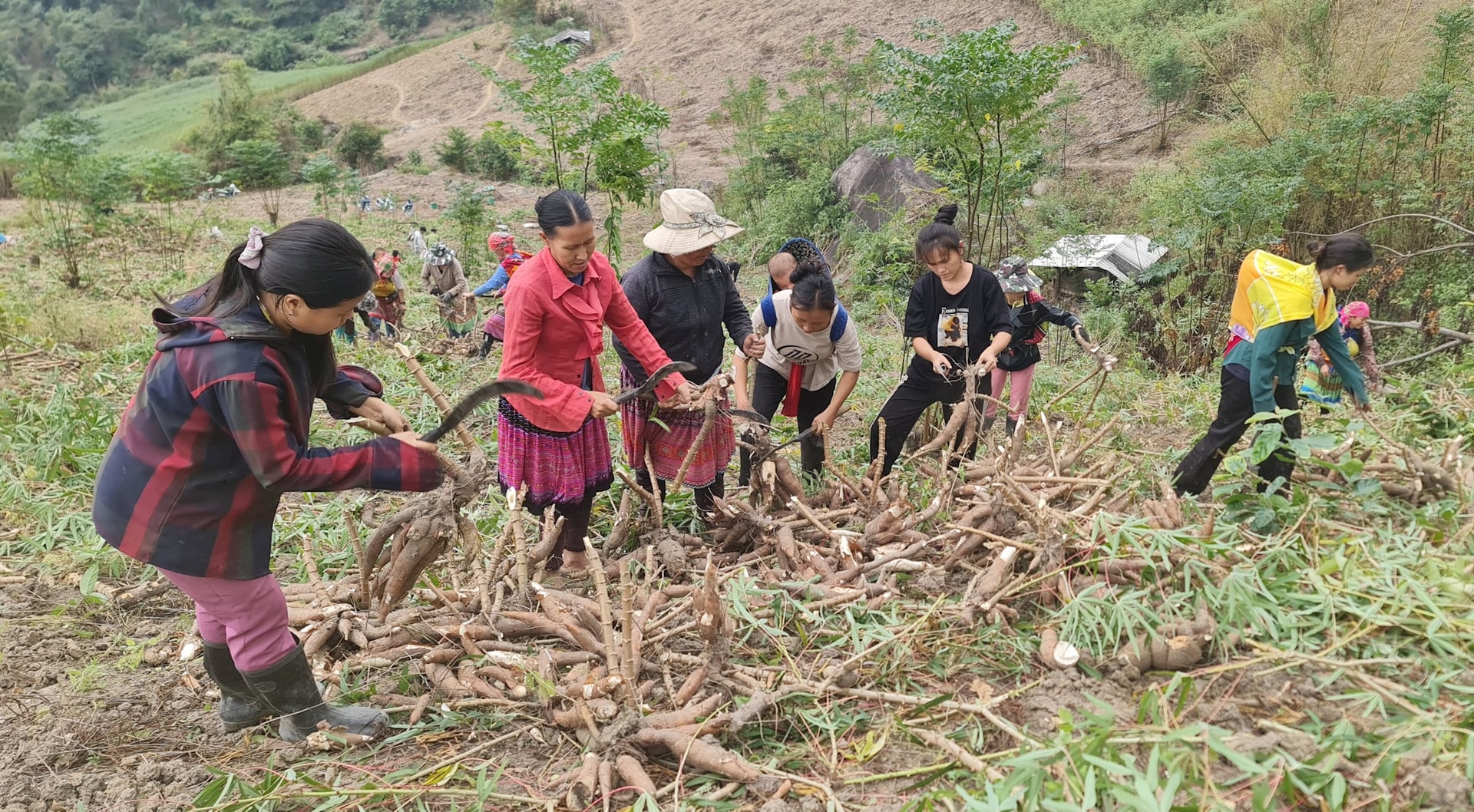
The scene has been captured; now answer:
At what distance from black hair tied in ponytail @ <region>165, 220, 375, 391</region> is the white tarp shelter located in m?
7.74

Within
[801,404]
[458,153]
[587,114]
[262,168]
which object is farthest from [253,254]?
[458,153]

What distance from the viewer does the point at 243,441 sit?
1.71m

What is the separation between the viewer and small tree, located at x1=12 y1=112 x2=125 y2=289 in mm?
9734

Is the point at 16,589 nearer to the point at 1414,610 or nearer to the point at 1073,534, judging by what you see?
the point at 1073,534

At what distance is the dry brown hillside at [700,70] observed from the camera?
16.1m

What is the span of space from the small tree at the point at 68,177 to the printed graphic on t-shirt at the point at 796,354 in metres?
9.84

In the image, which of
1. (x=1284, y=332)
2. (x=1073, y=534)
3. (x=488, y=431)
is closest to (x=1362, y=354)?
(x=1284, y=332)

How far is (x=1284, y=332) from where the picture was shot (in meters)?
3.07

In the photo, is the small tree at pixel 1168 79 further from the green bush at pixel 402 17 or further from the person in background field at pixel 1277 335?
the green bush at pixel 402 17

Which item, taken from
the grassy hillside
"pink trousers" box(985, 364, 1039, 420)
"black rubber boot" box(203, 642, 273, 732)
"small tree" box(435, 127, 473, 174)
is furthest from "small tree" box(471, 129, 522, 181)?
"black rubber boot" box(203, 642, 273, 732)

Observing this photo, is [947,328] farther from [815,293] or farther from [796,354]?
[815,293]

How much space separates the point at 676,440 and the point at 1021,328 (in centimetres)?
234

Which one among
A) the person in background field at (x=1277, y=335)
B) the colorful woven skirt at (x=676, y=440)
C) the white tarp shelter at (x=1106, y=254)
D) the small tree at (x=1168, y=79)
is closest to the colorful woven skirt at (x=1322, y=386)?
the person in background field at (x=1277, y=335)

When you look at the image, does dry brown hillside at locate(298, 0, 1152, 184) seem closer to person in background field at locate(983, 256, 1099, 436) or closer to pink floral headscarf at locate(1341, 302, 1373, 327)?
person in background field at locate(983, 256, 1099, 436)
